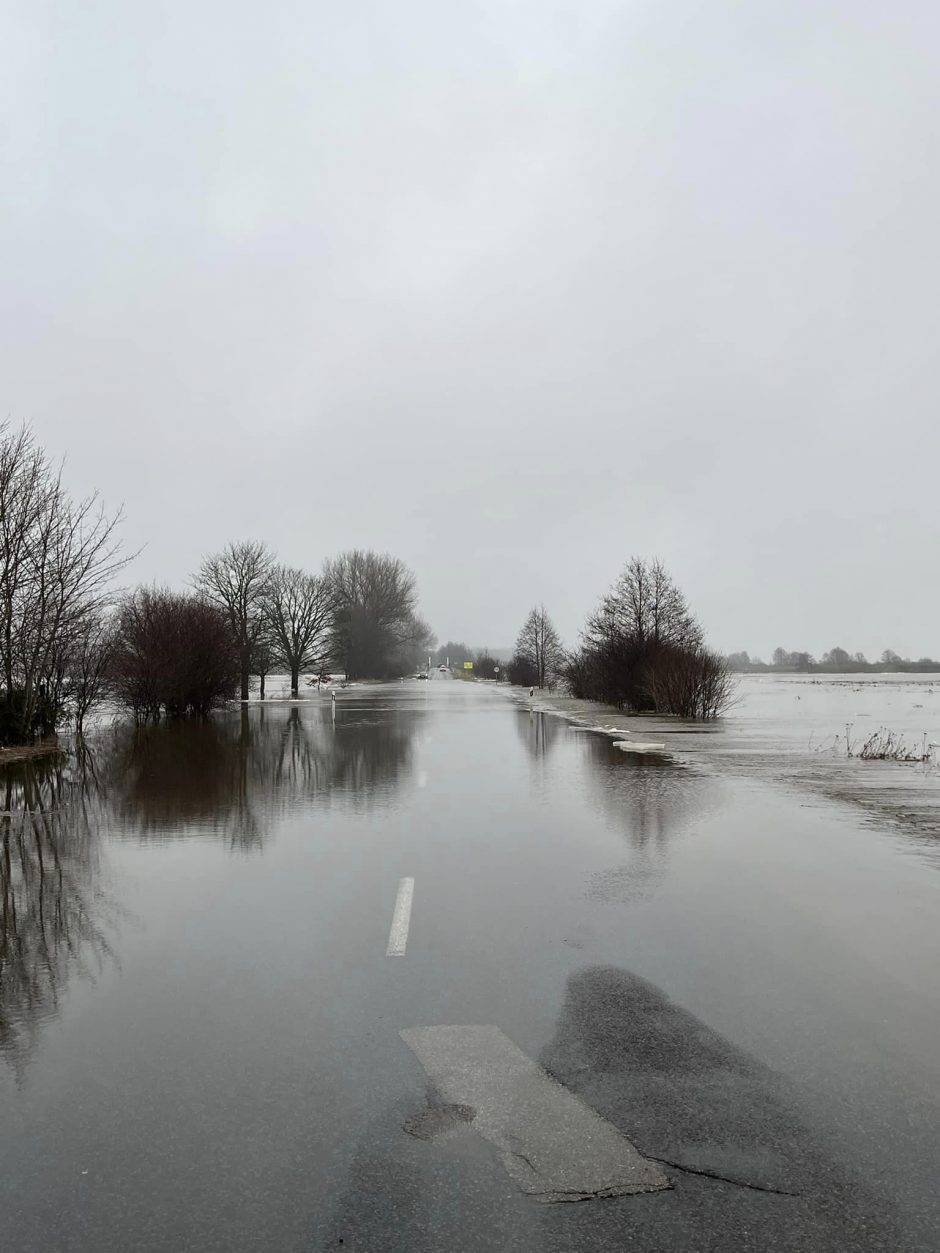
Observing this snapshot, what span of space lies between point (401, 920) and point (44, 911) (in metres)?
3.07

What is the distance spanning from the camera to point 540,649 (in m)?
82.6

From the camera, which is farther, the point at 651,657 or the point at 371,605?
the point at 371,605

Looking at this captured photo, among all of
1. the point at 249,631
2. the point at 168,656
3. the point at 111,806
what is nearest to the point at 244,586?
the point at 249,631

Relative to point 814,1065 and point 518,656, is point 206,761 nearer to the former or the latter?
point 814,1065

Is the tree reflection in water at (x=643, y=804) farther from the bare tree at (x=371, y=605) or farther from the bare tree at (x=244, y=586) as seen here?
the bare tree at (x=371, y=605)

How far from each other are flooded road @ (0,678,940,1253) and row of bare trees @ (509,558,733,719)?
88.0 ft

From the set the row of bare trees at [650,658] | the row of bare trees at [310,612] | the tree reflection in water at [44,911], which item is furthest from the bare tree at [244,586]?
the tree reflection in water at [44,911]

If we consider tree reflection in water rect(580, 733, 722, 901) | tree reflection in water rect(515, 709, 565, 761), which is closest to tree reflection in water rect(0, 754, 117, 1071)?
tree reflection in water rect(580, 733, 722, 901)

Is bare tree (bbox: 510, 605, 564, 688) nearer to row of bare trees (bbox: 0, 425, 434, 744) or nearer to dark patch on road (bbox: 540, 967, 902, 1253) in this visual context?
row of bare trees (bbox: 0, 425, 434, 744)

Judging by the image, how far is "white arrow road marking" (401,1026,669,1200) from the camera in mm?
3512

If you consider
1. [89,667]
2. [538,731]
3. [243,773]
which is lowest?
[243,773]

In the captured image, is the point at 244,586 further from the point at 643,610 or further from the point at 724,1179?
the point at 724,1179

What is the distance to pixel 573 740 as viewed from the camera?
24.7m

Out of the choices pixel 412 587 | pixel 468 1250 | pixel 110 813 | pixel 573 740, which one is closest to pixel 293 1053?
pixel 468 1250
